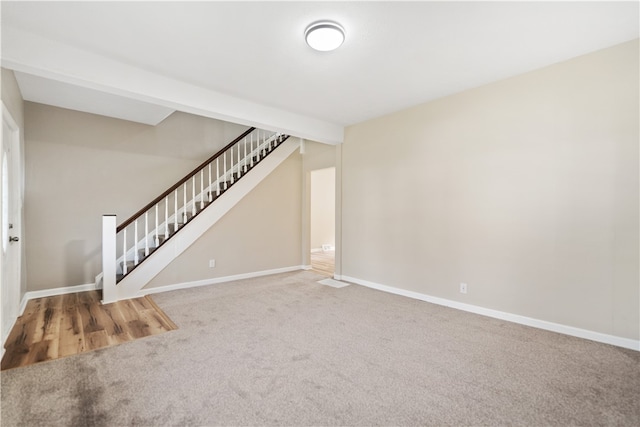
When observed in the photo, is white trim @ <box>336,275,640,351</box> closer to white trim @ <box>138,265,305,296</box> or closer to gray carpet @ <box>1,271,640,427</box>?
gray carpet @ <box>1,271,640,427</box>

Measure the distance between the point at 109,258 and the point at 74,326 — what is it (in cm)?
93

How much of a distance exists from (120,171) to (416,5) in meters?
4.70

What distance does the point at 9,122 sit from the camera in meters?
2.90

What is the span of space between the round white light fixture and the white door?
280 cm

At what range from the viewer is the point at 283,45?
2518 millimetres

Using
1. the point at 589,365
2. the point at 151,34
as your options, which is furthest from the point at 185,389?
the point at 589,365

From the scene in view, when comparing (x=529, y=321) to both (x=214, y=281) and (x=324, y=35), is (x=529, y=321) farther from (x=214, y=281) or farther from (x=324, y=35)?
(x=214, y=281)

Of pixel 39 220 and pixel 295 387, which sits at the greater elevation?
pixel 39 220

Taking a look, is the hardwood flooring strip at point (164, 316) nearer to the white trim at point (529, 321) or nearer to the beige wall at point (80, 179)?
the beige wall at point (80, 179)

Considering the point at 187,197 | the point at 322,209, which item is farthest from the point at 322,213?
the point at 187,197

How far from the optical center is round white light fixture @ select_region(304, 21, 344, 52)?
2232 millimetres

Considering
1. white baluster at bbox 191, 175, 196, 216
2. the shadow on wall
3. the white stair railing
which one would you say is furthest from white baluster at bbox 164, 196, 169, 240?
the shadow on wall

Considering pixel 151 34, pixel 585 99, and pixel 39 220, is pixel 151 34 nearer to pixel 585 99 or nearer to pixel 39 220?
pixel 39 220

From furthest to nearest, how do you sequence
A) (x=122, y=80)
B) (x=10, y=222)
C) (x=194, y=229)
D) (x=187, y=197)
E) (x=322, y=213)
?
(x=322, y=213), (x=187, y=197), (x=194, y=229), (x=10, y=222), (x=122, y=80)
